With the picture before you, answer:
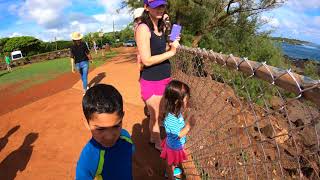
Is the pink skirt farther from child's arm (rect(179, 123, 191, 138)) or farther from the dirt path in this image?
the dirt path

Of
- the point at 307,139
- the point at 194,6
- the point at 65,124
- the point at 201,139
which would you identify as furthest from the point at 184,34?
the point at 201,139

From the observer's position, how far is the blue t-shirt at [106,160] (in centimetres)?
207

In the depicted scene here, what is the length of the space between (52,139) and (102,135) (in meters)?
4.40

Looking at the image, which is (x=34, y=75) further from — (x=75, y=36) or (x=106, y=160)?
(x=106, y=160)

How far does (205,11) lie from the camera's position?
1823 centimetres

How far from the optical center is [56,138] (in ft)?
20.3

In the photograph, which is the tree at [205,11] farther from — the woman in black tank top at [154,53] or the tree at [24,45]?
the tree at [24,45]

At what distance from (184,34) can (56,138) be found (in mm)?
13867

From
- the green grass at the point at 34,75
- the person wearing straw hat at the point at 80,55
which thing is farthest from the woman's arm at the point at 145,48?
the green grass at the point at 34,75

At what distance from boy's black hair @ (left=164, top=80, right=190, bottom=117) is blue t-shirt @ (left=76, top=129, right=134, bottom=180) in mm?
1370

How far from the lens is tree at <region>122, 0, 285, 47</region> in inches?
701

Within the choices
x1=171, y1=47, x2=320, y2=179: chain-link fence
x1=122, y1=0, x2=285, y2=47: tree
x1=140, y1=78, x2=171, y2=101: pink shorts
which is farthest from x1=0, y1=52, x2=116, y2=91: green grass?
x1=140, y1=78, x2=171, y2=101: pink shorts

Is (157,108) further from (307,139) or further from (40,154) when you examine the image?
(307,139)

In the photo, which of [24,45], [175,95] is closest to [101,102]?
[175,95]
